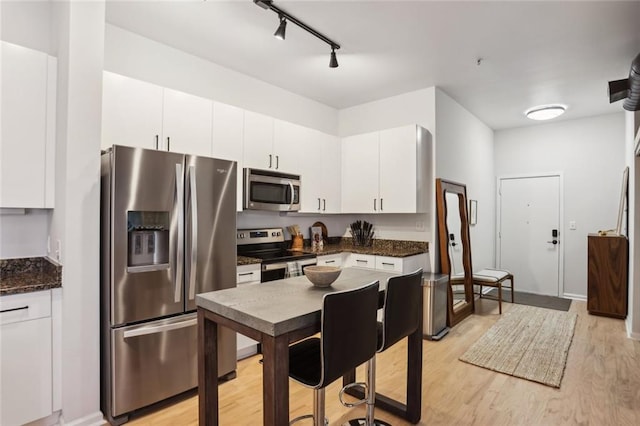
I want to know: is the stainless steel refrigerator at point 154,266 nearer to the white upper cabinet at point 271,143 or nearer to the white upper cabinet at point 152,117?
the white upper cabinet at point 152,117

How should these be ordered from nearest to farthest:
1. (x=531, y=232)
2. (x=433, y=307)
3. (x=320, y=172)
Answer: (x=433, y=307), (x=320, y=172), (x=531, y=232)

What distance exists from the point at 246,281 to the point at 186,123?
147 cm

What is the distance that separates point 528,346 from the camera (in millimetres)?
3367

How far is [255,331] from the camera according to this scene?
145cm

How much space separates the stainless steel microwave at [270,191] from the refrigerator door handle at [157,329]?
48.2 inches

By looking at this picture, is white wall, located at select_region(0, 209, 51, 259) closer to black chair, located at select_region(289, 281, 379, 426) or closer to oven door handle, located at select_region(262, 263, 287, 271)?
oven door handle, located at select_region(262, 263, 287, 271)

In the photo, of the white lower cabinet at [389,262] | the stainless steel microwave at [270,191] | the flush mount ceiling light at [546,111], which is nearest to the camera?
the stainless steel microwave at [270,191]

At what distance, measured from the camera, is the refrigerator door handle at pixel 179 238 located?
92.1 inches

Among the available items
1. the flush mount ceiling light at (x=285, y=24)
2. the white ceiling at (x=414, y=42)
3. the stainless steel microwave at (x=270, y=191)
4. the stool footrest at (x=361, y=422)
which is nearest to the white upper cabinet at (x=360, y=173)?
the white ceiling at (x=414, y=42)

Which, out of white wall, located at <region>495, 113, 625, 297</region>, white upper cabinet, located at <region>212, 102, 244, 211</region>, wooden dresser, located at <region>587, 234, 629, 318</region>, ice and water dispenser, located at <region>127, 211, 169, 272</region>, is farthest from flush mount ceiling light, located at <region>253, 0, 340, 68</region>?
white wall, located at <region>495, 113, 625, 297</region>

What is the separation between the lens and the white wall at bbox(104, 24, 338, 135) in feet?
9.05

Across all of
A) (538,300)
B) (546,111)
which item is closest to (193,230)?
(546,111)

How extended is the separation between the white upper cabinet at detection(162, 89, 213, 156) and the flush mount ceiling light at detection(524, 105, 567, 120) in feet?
14.4

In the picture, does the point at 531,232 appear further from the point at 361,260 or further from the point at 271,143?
the point at 271,143
